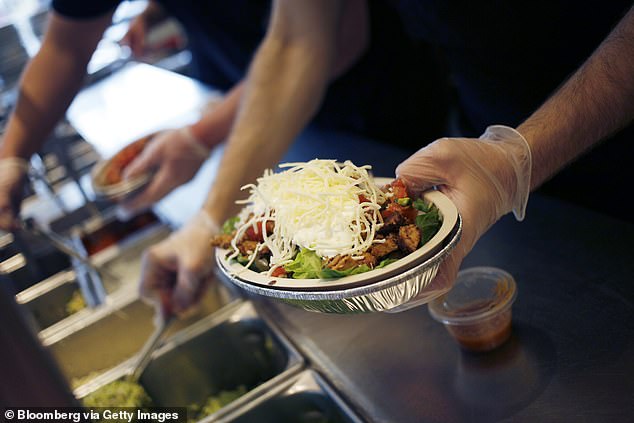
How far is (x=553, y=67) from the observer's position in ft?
6.06

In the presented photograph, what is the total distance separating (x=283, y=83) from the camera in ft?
6.96

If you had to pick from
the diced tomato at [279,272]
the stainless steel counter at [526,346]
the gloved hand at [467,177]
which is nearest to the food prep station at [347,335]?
the stainless steel counter at [526,346]

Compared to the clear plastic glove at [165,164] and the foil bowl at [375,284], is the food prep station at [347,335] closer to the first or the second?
the clear plastic glove at [165,164]

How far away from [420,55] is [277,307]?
5.40 feet

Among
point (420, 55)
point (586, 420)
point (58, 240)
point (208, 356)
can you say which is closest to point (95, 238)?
point (58, 240)

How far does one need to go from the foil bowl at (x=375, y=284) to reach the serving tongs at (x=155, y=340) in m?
0.74

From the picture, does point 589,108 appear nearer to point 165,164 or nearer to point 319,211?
point 319,211

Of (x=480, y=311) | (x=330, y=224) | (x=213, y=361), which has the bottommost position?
(x=213, y=361)

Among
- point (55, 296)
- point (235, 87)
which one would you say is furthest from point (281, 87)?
point (55, 296)

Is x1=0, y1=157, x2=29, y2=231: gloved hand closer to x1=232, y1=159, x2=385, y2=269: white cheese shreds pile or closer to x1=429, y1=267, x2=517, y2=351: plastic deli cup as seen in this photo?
x1=232, y1=159, x2=385, y2=269: white cheese shreds pile

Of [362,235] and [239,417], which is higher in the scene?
[362,235]

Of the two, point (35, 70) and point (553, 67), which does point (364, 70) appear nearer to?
point (553, 67)

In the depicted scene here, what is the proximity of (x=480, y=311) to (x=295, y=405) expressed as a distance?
0.51m

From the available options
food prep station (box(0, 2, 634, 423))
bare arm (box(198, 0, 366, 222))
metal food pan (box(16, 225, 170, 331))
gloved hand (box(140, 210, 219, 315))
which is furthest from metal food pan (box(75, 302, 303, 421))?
bare arm (box(198, 0, 366, 222))
